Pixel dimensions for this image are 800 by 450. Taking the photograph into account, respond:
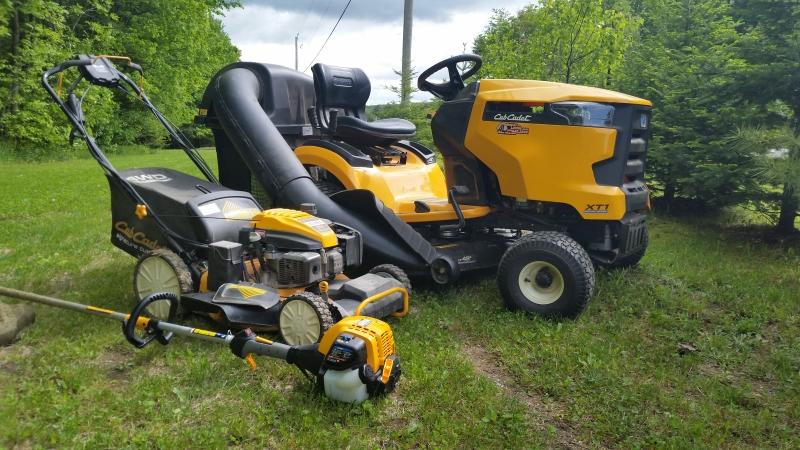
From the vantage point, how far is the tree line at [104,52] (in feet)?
59.2

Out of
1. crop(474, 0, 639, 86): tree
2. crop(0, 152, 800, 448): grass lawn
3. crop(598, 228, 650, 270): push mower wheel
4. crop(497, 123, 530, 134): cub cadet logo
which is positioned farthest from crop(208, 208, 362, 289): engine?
crop(474, 0, 639, 86): tree

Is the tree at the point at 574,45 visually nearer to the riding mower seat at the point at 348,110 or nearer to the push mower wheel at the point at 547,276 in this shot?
the riding mower seat at the point at 348,110

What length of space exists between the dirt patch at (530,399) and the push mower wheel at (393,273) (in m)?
0.68

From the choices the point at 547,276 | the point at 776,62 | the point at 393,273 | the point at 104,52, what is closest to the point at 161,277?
the point at 393,273

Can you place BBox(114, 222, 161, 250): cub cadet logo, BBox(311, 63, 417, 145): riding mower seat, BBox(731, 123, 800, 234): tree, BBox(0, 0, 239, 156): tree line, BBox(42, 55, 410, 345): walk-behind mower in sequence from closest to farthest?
BBox(42, 55, 410, 345): walk-behind mower < BBox(114, 222, 161, 250): cub cadet logo < BBox(311, 63, 417, 145): riding mower seat < BBox(731, 123, 800, 234): tree < BBox(0, 0, 239, 156): tree line

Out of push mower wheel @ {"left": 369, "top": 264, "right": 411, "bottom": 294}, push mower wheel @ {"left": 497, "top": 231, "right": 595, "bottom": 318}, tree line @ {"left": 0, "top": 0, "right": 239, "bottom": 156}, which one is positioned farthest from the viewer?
tree line @ {"left": 0, "top": 0, "right": 239, "bottom": 156}

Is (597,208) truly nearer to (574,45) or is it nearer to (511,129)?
(511,129)

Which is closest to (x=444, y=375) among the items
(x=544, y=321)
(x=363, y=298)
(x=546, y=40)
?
(x=363, y=298)

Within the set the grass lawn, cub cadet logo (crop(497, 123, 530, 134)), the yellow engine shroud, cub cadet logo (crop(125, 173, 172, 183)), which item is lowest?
the grass lawn

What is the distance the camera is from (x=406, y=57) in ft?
44.5

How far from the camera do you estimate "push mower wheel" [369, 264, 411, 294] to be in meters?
4.27

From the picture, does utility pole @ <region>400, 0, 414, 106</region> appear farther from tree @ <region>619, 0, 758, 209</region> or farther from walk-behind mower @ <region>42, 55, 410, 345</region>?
walk-behind mower @ <region>42, 55, 410, 345</region>

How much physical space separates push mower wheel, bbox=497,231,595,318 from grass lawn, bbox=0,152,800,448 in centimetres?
12

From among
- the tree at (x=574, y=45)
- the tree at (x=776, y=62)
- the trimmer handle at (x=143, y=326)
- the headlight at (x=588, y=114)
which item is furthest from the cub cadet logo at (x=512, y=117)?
the tree at (x=574, y=45)
